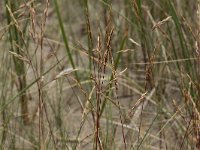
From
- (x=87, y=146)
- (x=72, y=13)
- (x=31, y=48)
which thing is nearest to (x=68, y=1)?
(x=72, y=13)

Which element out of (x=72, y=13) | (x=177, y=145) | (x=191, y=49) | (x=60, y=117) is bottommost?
(x=177, y=145)

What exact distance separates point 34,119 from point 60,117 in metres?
0.22

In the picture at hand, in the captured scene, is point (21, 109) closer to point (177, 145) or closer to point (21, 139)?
point (21, 139)

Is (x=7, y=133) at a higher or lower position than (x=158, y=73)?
lower

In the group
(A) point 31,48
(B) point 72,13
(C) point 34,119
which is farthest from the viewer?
(B) point 72,13

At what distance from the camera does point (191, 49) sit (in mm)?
2059

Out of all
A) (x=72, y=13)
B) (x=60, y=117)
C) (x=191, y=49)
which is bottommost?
(x=60, y=117)

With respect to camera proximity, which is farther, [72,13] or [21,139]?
[72,13]

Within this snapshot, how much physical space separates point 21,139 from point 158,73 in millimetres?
614

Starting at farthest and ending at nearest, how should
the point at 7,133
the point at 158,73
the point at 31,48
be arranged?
the point at 31,48
the point at 158,73
the point at 7,133

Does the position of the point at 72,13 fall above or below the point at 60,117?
above

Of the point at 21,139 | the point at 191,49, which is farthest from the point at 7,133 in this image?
the point at 191,49

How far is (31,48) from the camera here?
264 cm

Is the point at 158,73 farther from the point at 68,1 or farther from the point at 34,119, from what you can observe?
the point at 68,1
